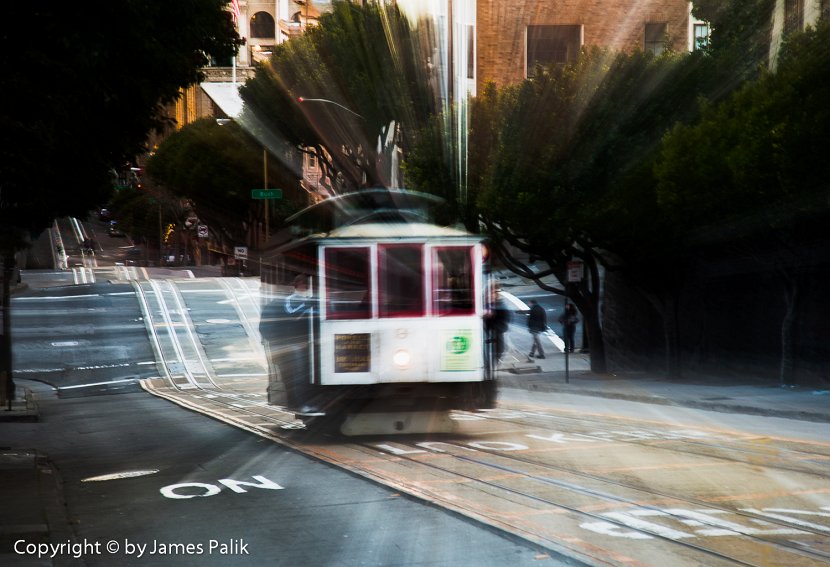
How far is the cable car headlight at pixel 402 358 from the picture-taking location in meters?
Answer: 14.4

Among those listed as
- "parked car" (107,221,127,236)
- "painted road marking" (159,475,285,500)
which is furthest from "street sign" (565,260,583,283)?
"parked car" (107,221,127,236)

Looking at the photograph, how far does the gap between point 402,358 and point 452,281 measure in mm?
1199

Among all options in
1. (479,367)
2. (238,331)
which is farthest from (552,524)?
(238,331)

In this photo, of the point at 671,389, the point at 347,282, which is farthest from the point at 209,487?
the point at 671,389

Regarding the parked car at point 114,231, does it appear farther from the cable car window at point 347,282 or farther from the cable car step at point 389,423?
the cable car window at point 347,282

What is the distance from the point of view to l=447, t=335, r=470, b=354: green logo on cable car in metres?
14.4

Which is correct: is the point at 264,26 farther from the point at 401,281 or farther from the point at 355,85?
the point at 401,281

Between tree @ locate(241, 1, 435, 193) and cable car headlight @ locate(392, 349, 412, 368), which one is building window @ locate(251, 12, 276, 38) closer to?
tree @ locate(241, 1, 435, 193)

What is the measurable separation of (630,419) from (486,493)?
7.83m

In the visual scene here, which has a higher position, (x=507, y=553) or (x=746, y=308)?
(x=746, y=308)

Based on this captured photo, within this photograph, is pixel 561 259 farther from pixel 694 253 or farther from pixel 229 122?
pixel 229 122

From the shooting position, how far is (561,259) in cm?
3061

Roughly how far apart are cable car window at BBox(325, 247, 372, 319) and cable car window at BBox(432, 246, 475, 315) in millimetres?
888

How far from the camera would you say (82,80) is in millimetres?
12383
